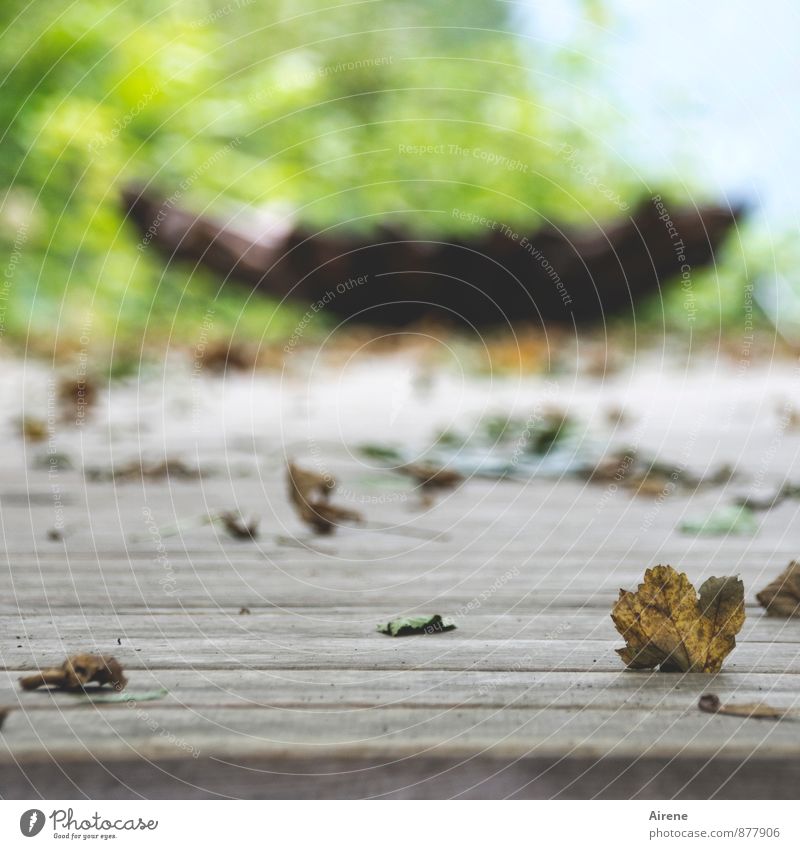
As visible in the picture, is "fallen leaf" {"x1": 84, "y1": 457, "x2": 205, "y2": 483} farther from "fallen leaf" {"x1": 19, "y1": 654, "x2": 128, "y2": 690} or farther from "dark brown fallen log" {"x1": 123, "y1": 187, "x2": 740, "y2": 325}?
"dark brown fallen log" {"x1": 123, "y1": 187, "x2": 740, "y2": 325}

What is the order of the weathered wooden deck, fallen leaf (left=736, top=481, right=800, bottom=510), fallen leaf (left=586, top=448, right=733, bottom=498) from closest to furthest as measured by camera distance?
the weathered wooden deck < fallen leaf (left=736, top=481, right=800, bottom=510) < fallen leaf (left=586, top=448, right=733, bottom=498)

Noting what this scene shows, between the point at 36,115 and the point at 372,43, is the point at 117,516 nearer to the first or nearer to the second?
the point at 36,115

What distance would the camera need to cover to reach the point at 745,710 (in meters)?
0.72

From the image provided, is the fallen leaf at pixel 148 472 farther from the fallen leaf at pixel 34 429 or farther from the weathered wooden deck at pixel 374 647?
the fallen leaf at pixel 34 429

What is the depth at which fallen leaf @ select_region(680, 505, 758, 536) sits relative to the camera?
1.47m

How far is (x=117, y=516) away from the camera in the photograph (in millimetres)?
1632

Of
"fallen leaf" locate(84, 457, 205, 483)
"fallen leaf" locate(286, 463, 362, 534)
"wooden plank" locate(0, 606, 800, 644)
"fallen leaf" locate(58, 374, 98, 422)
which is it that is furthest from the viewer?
"fallen leaf" locate(58, 374, 98, 422)

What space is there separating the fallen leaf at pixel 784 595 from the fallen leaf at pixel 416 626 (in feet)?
0.99

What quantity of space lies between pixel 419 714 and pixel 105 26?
6.78 m

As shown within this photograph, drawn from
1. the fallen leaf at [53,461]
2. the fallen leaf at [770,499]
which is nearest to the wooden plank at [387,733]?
the fallen leaf at [770,499]

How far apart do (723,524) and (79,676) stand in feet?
3.28

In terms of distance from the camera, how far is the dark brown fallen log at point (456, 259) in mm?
5805

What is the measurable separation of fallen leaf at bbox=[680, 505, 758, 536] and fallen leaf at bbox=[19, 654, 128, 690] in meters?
0.92

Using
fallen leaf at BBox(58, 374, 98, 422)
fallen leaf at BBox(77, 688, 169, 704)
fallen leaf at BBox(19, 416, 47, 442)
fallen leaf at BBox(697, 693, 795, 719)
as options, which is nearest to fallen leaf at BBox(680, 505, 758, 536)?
fallen leaf at BBox(697, 693, 795, 719)
